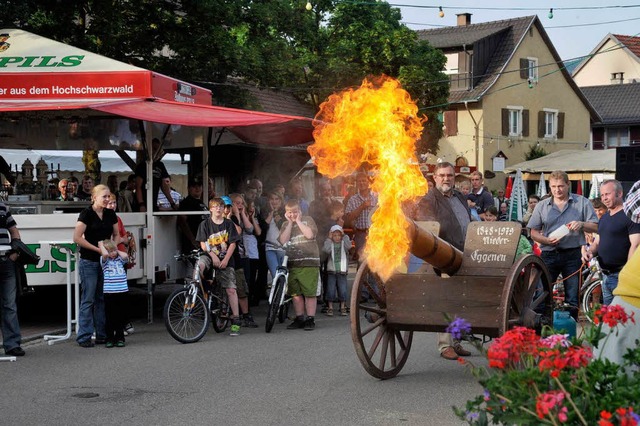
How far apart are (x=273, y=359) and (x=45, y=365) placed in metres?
2.26

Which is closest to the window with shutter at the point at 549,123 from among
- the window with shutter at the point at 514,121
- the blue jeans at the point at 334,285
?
the window with shutter at the point at 514,121

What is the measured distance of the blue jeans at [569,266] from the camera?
411 inches

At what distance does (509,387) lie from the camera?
151 inches

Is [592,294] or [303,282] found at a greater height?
[303,282]

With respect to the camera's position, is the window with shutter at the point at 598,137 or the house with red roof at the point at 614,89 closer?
the house with red roof at the point at 614,89

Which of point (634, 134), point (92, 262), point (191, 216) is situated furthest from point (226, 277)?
point (634, 134)

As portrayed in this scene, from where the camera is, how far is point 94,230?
10594 mm

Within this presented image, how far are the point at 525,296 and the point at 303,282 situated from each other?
4537 mm

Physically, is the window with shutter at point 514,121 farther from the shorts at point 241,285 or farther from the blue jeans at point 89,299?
the blue jeans at point 89,299

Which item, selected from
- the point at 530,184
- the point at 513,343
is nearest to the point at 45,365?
the point at 513,343

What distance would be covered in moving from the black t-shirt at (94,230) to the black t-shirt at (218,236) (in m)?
1.38

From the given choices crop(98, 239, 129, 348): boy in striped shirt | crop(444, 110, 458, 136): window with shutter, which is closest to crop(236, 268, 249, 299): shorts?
crop(98, 239, 129, 348): boy in striped shirt

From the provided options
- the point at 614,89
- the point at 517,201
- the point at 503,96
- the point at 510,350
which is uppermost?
the point at 614,89

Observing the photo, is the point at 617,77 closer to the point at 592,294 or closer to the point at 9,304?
the point at 592,294
